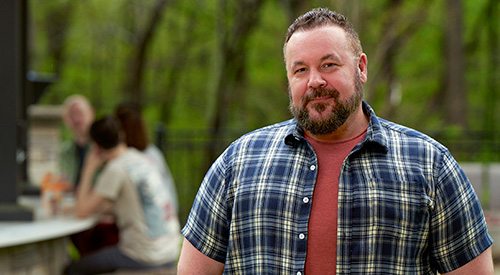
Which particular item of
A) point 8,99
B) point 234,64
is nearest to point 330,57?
point 8,99

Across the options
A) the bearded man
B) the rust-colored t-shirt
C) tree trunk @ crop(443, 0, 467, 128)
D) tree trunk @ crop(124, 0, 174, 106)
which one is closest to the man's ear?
the bearded man

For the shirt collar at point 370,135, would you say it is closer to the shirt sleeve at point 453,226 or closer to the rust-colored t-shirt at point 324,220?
the rust-colored t-shirt at point 324,220

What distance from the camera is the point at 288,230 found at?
2.19 metres

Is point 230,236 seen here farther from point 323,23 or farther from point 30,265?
point 30,265

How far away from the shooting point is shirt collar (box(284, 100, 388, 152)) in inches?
87.2

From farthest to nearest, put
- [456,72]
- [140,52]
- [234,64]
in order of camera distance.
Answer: [234,64]
[456,72]
[140,52]

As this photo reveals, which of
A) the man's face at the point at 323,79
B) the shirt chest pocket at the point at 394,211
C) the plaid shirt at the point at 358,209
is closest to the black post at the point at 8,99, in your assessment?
the plaid shirt at the point at 358,209

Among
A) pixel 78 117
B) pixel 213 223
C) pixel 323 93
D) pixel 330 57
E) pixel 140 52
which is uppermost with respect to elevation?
pixel 140 52

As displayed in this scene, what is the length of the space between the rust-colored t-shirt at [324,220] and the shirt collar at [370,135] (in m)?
0.09

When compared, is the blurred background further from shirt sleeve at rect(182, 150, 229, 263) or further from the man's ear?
shirt sleeve at rect(182, 150, 229, 263)

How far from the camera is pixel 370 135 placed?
2236 millimetres

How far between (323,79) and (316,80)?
1.0 inches

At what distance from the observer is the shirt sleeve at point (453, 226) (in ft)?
7.01

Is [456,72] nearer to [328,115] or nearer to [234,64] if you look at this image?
[234,64]
